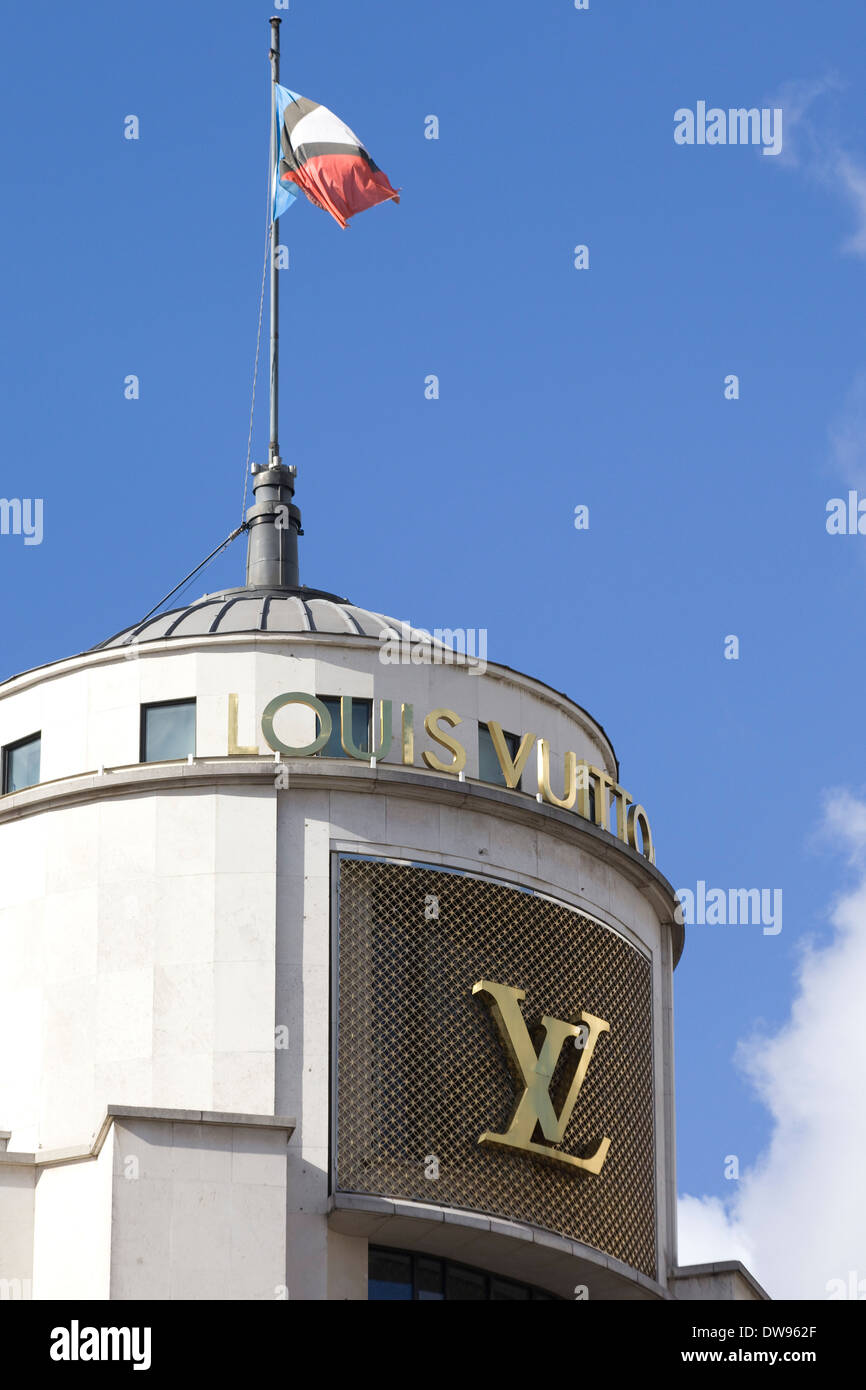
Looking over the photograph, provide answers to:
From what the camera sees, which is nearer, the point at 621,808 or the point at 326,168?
the point at 621,808

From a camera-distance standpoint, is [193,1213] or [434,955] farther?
[434,955]

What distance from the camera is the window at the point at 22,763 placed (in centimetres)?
5319

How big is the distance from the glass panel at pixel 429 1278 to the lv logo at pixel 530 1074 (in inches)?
91.8

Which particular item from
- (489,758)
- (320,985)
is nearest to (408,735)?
(489,758)

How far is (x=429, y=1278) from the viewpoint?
163ft

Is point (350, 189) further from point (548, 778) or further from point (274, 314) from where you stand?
point (548, 778)

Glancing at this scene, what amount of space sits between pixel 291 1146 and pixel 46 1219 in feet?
Result: 13.1

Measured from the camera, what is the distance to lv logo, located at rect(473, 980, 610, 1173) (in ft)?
164

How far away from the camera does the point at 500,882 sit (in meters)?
51.6

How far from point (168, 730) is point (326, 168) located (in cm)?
1465

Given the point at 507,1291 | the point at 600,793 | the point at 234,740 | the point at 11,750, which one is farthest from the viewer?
the point at 600,793
